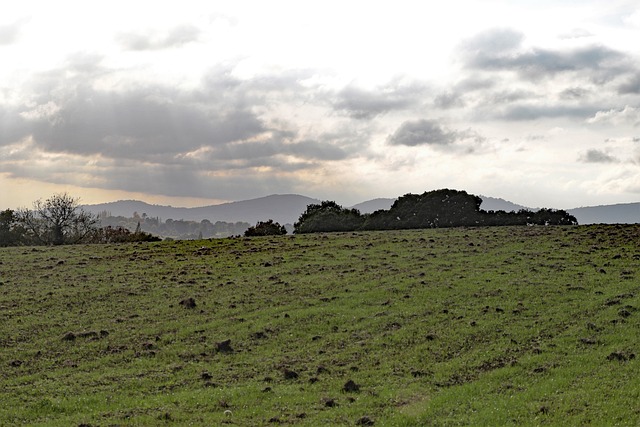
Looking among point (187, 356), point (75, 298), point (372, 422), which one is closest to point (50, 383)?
point (187, 356)

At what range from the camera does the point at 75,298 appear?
35.4m

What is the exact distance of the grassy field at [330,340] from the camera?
1792 cm

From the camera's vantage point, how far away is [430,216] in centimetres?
7794

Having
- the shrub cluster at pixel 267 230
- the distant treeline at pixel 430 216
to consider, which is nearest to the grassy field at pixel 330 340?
the distant treeline at pixel 430 216

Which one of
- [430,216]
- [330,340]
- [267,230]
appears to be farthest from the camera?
[267,230]

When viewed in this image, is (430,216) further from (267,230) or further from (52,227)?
(52,227)

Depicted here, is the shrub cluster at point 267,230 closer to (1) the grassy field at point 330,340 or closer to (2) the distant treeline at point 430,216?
(2) the distant treeline at point 430,216

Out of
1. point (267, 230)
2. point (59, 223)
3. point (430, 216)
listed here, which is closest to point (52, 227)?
point (59, 223)

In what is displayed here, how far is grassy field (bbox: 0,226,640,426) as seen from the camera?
58.8ft

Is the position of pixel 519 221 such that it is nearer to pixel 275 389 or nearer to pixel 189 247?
pixel 189 247

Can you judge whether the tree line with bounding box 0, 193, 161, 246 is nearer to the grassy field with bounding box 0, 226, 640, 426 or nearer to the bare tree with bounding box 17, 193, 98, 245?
the bare tree with bounding box 17, 193, 98, 245

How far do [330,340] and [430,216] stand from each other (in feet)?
177


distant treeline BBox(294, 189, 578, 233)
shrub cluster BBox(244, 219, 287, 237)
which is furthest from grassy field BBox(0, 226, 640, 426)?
shrub cluster BBox(244, 219, 287, 237)

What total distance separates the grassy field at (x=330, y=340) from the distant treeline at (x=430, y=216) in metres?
27.4
